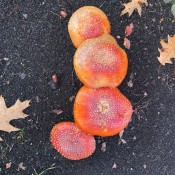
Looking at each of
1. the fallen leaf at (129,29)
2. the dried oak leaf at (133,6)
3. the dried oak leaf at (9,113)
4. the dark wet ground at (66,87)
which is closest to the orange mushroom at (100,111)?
the dark wet ground at (66,87)

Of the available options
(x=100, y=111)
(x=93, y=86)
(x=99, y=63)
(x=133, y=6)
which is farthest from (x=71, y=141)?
(x=133, y=6)

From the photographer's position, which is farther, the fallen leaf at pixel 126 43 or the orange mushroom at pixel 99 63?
the fallen leaf at pixel 126 43

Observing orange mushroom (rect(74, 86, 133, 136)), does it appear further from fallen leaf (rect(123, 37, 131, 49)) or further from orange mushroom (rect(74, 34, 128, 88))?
fallen leaf (rect(123, 37, 131, 49))

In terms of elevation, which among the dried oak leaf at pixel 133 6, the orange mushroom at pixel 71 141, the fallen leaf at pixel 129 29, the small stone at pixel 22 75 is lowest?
the orange mushroom at pixel 71 141

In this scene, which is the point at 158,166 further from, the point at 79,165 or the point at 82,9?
the point at 82,9

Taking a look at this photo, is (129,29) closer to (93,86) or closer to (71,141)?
(93,86)

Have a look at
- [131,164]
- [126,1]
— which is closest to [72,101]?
[131,164]

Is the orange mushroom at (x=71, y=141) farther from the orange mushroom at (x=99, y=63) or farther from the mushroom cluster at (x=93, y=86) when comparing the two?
the orange mushroom at (x=99, y=63)
